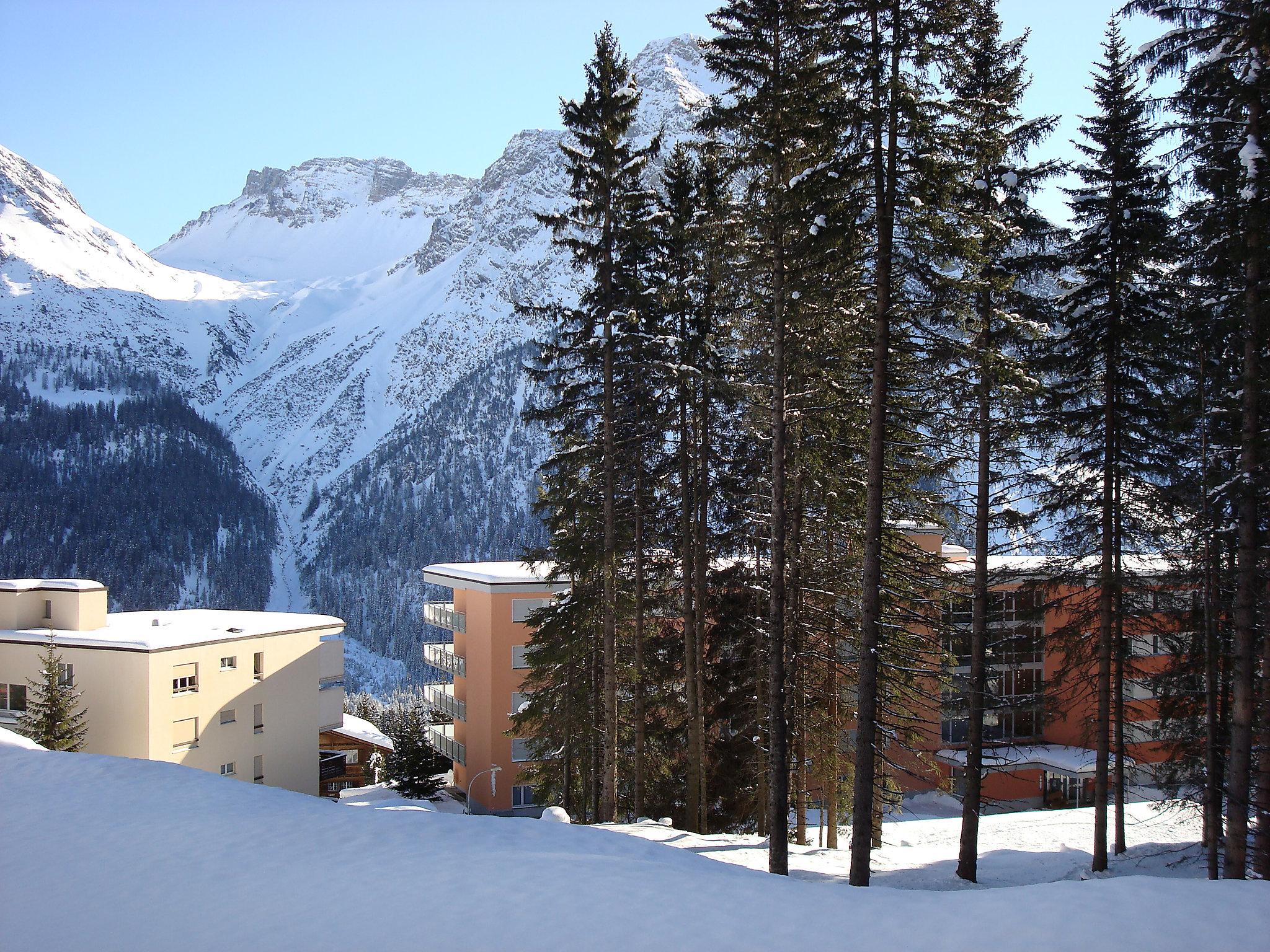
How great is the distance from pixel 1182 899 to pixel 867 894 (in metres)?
2.98

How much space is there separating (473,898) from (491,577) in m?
26.7

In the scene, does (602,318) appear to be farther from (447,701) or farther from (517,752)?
(447,701)

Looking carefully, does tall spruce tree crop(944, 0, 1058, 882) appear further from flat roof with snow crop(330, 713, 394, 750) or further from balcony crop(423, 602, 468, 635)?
flat roof with snow crop(330, 713, 394, 750)

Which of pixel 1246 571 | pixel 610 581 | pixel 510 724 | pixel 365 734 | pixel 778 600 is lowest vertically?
pixel 365 734

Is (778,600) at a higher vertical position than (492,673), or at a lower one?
higher

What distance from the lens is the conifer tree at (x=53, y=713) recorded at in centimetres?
2550

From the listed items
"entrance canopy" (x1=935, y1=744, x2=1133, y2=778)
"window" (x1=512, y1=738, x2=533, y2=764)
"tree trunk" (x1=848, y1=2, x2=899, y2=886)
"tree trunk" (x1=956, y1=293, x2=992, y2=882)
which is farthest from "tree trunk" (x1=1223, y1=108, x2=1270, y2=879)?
"window" (x1=512, y1=738, x2=533, y2=764)

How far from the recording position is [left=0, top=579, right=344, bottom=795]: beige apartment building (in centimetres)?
2867

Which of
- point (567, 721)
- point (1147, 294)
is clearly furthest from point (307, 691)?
point (1147, 294)

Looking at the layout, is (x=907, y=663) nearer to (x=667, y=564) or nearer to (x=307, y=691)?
(x=667, y=564)

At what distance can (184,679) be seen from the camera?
29.6 meters

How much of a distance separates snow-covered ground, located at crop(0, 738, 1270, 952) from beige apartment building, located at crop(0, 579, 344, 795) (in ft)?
66.3

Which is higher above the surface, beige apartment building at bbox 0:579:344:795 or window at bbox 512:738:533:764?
beige apartment building at bbox 0:579:344:795

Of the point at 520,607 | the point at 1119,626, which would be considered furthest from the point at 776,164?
the point at 520,607
